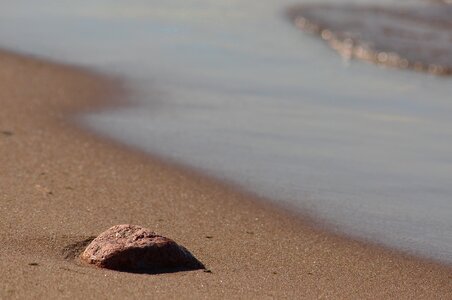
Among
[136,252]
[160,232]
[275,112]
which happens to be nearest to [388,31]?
[275,112]

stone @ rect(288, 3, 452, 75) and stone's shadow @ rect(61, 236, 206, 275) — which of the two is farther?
stone @ rect(288, 3, 452, 75)

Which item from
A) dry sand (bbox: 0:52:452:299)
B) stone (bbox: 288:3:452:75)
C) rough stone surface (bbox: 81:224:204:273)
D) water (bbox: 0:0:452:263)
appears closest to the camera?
dry sand (bbox: 0:52:452:299)

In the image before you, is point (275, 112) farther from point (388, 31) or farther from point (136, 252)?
point (388, 31)

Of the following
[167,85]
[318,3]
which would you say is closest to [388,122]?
[167,85]

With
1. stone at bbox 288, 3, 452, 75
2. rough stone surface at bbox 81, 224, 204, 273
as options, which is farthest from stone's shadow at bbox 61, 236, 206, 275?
stone at bbox 288, 3, 452, 75

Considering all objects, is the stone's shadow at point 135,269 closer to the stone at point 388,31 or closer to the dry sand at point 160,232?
the dry sand at point 160,232

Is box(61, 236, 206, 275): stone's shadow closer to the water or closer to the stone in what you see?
the water

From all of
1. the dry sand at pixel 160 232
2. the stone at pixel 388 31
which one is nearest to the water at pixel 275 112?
the dry sand at pixel 160 232
